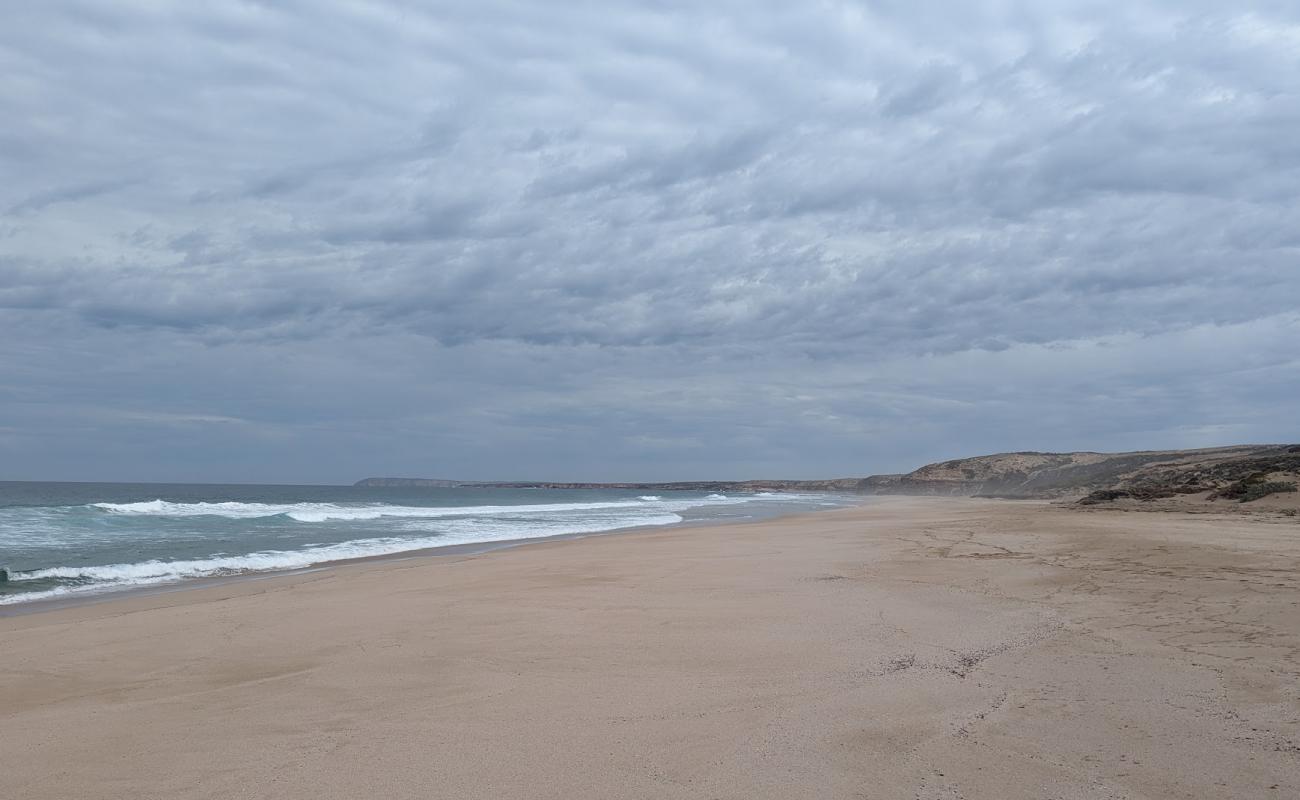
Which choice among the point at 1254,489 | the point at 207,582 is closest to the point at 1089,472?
the point at 1254,489

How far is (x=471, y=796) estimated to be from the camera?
3770mm

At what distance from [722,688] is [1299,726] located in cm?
326

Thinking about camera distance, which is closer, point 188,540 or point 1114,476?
point 188,540

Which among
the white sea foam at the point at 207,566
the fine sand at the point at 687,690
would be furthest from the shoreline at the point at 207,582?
the fine sand at the point at 687,690

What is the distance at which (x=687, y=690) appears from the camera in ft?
17.7

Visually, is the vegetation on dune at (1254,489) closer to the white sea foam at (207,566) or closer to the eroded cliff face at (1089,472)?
the eroded cliff face at (1089,472)

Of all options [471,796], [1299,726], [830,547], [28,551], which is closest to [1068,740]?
[1299,726]

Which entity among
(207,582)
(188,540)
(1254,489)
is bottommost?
(207,582)

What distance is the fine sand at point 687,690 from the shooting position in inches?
156

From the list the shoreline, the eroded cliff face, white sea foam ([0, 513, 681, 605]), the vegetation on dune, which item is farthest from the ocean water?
Result: the eroded cliff face

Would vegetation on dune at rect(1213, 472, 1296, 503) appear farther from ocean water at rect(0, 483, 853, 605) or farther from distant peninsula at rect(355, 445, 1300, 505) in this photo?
ocean water at rect(0, 483, 853, 605)

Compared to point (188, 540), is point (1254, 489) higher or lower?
higher

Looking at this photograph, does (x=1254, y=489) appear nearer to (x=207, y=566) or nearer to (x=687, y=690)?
(x=687, y=690)

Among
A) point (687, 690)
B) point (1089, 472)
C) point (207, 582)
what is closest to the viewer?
point (687, 690)
